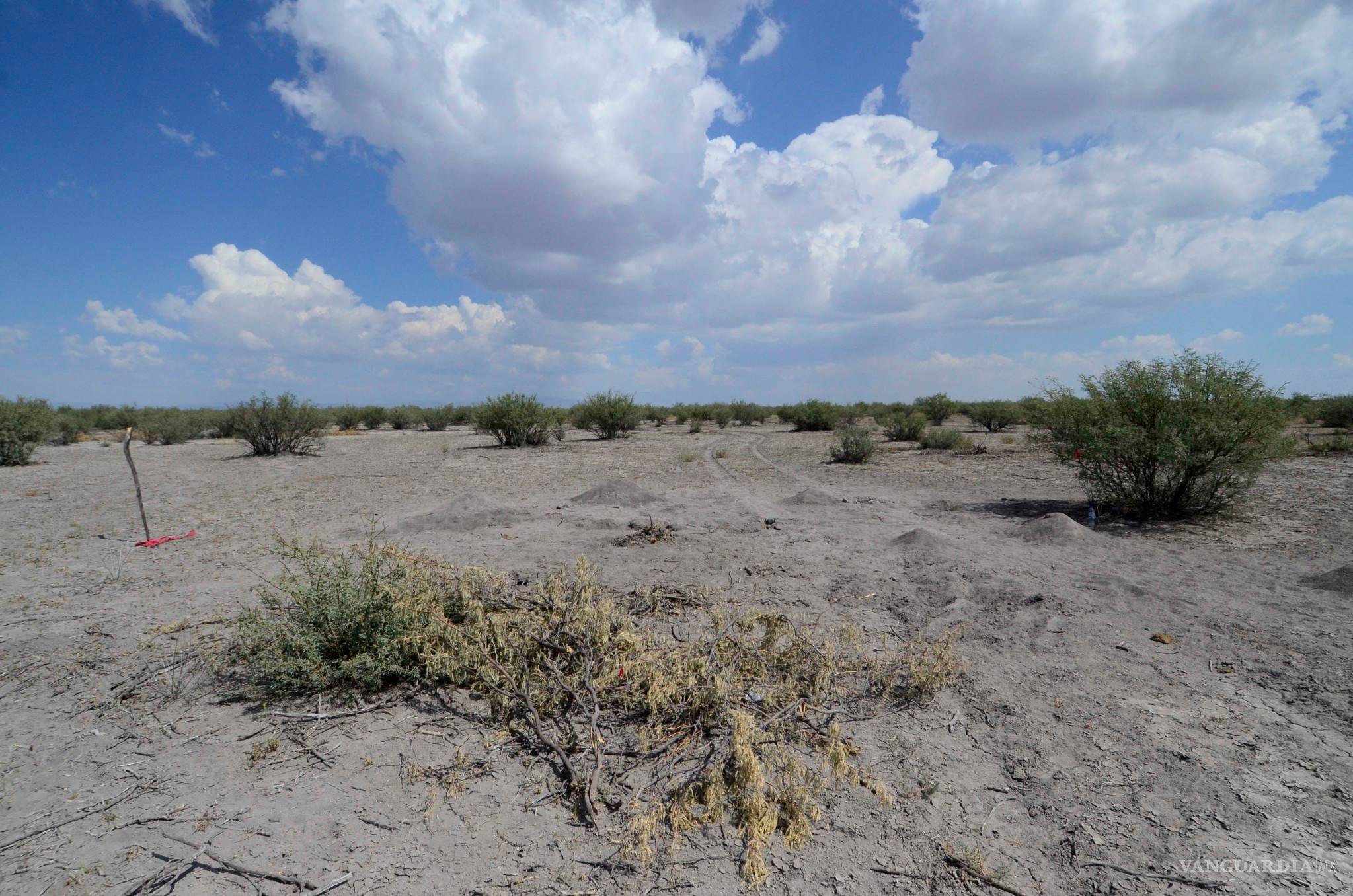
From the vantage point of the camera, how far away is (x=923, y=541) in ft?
26.8

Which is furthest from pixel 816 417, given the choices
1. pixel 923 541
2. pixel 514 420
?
pixel 923 541

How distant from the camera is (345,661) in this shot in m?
4.15

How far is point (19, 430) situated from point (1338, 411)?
48566 millimetres

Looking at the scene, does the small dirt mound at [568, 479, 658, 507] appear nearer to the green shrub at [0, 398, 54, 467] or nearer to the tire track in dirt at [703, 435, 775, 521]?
the tire track in dirt at [703, 435, 775, 521]

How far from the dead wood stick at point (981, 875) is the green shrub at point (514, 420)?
77.1ft

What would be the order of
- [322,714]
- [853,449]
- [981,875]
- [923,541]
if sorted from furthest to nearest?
1. [853,449]
2. [923,541]
3. [322,714]
4. [981,875]

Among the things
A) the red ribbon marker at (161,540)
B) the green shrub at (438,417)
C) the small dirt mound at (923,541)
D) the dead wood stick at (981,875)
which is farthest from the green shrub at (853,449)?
the green shrub at (438,417)

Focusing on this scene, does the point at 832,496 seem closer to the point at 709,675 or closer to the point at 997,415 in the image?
the point at 709,675

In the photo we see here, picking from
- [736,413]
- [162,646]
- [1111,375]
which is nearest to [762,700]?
[162,646]

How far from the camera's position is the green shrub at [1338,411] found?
24234 millimetres

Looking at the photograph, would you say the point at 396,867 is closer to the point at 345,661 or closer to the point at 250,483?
the point at 345,661

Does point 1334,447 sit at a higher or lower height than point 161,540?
higher

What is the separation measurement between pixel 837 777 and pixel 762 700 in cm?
70

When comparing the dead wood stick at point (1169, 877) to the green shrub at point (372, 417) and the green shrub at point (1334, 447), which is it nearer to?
the green shrub at point (1334, 447)
